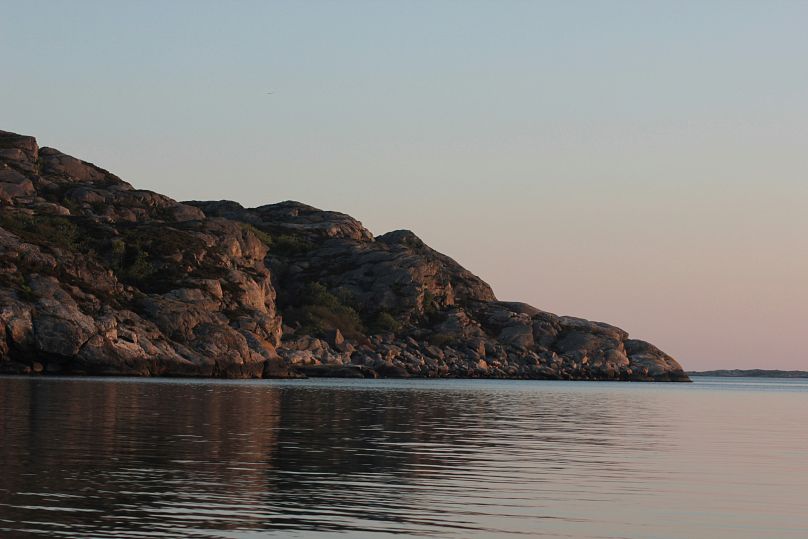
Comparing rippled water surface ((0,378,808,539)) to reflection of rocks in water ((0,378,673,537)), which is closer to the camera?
rippled water surface ((0,378,808,539))

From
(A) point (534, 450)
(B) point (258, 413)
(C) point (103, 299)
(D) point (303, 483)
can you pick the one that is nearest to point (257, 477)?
(D) point (303, 483)

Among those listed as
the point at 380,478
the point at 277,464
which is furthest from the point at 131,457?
the point at 380,478

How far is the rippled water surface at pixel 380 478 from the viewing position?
82.3 ft

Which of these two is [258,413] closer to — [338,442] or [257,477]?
[338,442]

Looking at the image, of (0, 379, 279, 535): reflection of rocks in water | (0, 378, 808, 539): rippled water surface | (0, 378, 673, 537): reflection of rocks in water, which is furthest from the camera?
(0, 379, 279, 535): reflection of rocks in water

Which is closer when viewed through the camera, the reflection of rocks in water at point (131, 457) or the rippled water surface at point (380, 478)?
the rippled water surface at point (380, 478)

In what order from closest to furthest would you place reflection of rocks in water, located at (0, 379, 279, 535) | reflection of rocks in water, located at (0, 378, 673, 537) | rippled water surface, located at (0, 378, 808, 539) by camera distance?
1. rippled water surface, located at (0, 378, 808, 539)
2. reflection of rocks in water, located at (0, 378, 673, 537)
3. reflection of rocks in water, located at (0, 379, 279, 535)

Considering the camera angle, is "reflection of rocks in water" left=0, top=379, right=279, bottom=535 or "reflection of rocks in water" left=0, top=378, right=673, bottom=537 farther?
"reflection of rocks in water" left=0, top=379, right=279, bottom=535

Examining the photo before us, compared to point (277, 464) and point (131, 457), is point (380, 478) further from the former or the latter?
point (131, 457)

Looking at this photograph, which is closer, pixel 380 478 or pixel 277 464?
A: pixel 380 478

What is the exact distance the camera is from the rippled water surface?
25.1 meters

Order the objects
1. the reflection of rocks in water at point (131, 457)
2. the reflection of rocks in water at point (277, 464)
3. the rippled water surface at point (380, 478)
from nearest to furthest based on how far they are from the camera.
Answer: the rippled water surface at point (380, 478)
the reflection of rocks in water at point (277, 464)
the reflection of rocks in water at point (131, 457)

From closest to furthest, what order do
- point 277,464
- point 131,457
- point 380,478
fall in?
1. point 380,478
2. point 277,464
3. point 131,457

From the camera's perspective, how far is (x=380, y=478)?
1356 inches
